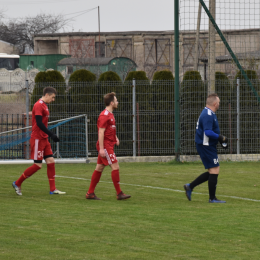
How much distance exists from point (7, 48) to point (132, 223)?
61091 mm

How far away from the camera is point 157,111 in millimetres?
17656

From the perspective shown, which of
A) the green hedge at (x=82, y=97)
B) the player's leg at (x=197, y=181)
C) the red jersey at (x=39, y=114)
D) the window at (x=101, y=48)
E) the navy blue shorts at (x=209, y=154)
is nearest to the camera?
the navy blue shorts at (x=209, y=154)

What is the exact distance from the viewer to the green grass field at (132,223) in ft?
17.1

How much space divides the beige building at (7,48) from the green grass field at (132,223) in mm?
55362

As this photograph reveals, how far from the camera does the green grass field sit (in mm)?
5219

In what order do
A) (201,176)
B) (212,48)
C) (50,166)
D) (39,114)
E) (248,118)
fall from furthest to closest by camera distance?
(248,118) → (212,48) → (50,166) → (39,114) → (201,176)

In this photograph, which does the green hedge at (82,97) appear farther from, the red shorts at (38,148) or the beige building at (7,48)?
the beige building at (7,48)

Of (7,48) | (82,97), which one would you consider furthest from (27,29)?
(82,97)

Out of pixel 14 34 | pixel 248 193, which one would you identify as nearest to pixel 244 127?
pixel 248 193

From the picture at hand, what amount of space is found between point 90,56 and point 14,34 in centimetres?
1953

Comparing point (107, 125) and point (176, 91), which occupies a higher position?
point (176, 91)

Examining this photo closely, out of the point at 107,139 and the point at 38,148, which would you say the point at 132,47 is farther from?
the point at 107,139

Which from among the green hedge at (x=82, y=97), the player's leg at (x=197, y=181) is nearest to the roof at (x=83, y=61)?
the green hedge at (x=82, y=97)

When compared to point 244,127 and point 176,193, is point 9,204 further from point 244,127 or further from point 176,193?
point 244,127
